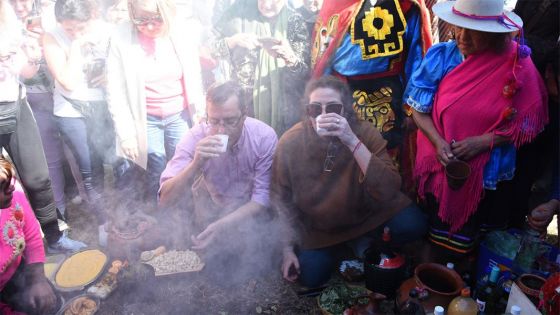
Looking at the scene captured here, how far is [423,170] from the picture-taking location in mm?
2748

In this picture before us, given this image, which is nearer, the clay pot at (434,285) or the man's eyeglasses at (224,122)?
the clay pot at (434,285)

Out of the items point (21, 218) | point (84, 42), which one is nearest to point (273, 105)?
point (84, 42)

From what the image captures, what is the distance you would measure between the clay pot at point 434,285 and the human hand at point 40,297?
6.78ft

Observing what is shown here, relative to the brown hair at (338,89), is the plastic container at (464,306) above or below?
below

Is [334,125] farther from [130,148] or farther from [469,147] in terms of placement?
[130,148]

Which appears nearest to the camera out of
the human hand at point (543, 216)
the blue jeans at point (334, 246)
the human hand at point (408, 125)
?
the human hand at point (543, 216)

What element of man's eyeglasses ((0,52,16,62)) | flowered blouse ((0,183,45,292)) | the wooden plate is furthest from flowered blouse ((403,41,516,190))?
man's eyeglasses ((0,52,16,62))

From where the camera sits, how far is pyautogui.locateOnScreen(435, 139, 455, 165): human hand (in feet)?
8.23

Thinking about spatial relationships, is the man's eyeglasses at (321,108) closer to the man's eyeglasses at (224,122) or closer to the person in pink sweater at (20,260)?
the man's eyeglasses at (224,122)

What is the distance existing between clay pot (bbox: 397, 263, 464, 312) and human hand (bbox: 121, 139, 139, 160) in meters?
2.23

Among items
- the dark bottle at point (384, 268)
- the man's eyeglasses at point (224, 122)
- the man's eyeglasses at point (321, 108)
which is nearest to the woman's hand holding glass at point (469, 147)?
the dark bottle at point (384, 268)

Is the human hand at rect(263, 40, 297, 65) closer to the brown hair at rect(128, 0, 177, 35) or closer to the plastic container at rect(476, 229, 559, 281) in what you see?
the brown hair at rect(128, 0, 177, 35)

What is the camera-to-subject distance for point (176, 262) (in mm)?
2783

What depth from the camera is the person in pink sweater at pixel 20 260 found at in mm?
2170
